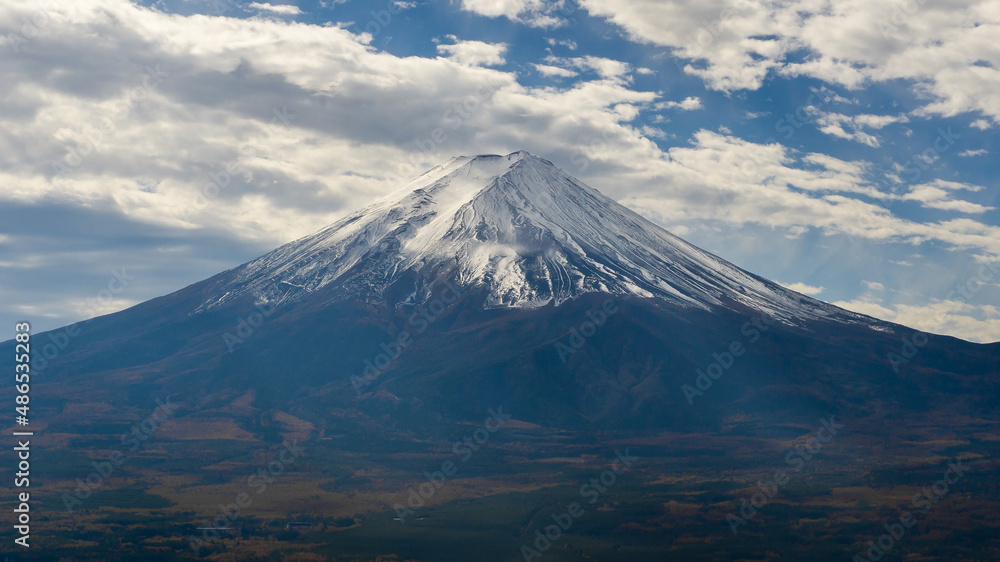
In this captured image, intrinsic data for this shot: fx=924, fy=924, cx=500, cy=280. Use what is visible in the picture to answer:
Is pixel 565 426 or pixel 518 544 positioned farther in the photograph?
pixel 565 426

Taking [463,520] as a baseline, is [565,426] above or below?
above

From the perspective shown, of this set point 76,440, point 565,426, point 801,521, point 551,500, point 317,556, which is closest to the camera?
point 317,556

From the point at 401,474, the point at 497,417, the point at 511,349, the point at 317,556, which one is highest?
the point at 511,349

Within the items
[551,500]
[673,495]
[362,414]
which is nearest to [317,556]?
[551,500]

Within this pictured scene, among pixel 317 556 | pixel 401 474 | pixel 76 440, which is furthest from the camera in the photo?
pixel 76 440

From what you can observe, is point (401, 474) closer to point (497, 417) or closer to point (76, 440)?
point (497, 417)

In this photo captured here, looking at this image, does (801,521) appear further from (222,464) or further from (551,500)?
(222,464)

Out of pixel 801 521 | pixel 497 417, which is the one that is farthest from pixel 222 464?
pixel 801 521

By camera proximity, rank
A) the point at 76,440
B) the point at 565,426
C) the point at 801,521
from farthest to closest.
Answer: the point at 565,426 → the point at 76,440 → the point at 801,521

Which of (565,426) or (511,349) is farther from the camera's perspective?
(511,349)
